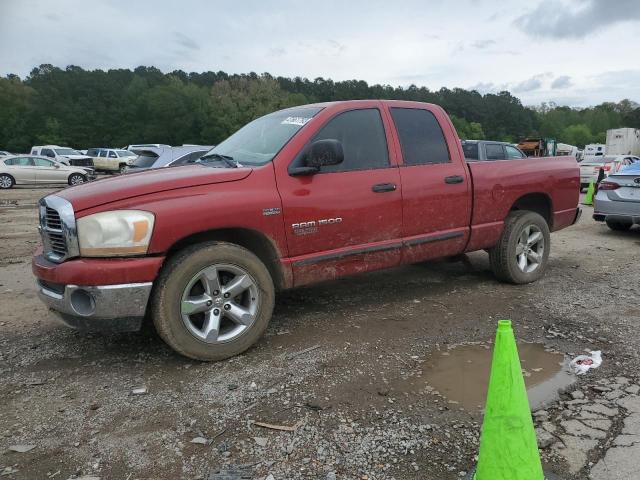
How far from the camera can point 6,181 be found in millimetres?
21141

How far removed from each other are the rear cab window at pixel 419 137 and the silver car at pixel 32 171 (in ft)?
66.5

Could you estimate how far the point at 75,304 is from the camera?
128 inches

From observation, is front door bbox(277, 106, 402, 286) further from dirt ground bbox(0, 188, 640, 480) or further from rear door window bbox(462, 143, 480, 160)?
rear door window bbox(462, 143, 480, 160)

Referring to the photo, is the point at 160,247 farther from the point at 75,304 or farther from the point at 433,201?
the point at 433,201

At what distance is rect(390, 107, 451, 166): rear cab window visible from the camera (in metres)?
4.54

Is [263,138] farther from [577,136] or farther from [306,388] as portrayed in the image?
[577,136]

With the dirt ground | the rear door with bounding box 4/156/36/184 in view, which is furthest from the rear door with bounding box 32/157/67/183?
the dirt ground

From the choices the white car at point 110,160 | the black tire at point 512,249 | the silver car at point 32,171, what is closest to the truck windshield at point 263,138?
the black tire at point 512,249

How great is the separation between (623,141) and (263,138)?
157 ft

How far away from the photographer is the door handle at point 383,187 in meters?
4.20

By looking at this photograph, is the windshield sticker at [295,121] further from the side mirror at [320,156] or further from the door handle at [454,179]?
the door handle at [454,179]

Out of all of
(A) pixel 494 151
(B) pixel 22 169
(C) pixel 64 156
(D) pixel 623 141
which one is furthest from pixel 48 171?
(D) pixel 623 141

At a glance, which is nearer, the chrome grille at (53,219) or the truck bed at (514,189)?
the chrome grille at (53,219)

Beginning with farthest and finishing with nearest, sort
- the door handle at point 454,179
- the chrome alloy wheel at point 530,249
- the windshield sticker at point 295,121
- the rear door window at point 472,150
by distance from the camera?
1. the rear door window at point 472,150
2. the chrome alloy wheel at point 530,249
3. the door handle at point 454,179
4. the windshield sticker at point 295,121
